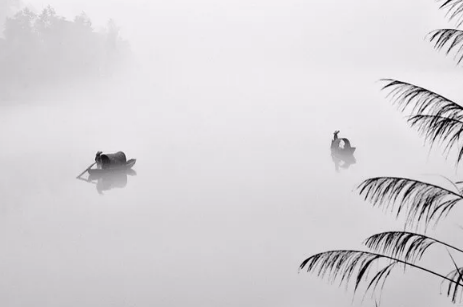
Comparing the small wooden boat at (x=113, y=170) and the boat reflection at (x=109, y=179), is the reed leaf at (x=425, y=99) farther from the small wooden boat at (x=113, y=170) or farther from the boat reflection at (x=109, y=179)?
the small wooden boat at (x=113, y=170)

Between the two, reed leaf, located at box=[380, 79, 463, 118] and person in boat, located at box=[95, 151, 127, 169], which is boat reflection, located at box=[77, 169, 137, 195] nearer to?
person in boat, located at box=[95, 151, 127, 169]

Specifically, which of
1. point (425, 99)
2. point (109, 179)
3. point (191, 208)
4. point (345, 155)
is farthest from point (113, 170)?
point (425, 99)

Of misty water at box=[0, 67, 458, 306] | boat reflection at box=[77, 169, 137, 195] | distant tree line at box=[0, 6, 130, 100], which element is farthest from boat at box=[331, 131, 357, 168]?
distant tree line at box=[0, 6, 130, 100]

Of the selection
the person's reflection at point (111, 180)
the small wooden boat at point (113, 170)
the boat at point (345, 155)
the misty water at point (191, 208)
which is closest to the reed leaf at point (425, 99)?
the misty water at point (191, 208)

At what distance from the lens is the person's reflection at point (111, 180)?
72.2ft

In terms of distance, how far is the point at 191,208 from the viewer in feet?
60.3

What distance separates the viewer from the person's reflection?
867 inches

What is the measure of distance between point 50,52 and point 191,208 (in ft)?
214

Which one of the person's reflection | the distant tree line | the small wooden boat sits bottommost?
the person's reflection

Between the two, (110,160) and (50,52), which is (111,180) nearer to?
(110,160)

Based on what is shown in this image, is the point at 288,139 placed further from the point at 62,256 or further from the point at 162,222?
the point at 62,256

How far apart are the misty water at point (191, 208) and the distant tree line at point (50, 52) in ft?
92.0

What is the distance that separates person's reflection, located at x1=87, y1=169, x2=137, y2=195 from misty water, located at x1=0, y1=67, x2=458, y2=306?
0.42m

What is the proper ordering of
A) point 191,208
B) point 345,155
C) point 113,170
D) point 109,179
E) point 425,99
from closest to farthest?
point 425,99
point 191,208
point 109,179
point 113,170
point 345,155
